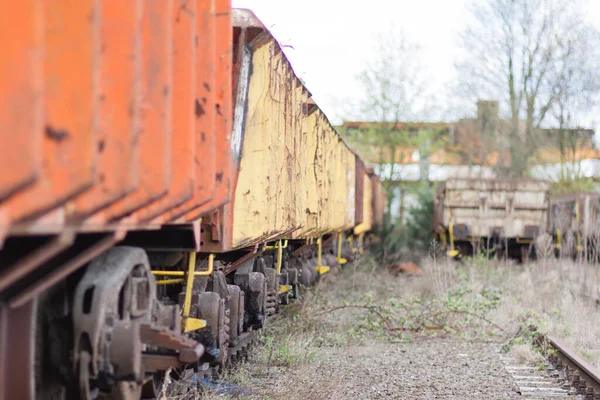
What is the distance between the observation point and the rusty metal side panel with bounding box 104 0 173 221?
2.68 metres

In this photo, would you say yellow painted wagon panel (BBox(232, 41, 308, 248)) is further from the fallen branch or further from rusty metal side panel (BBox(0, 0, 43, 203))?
rusty metal side panel (BBox(0, 0, 43, 203))

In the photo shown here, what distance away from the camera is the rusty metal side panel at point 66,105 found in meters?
1.94

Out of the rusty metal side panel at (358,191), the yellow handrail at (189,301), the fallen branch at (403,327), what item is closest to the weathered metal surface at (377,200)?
the rusty metal side panel at (358,191)

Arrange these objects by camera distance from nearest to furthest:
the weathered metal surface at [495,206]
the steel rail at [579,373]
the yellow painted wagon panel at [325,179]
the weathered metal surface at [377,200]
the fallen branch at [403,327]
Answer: the steel rail at [579,373] → the yellow painted wagon panel at [325,179] → the fallen branch at [403,327] → the weathered metal surface at [495,206] → the weathered metal surface at [377,200]

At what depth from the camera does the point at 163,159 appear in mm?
2844

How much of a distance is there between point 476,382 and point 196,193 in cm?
446

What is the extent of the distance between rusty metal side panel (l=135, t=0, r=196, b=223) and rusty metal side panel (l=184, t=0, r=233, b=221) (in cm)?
63

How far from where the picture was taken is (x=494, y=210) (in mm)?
18312

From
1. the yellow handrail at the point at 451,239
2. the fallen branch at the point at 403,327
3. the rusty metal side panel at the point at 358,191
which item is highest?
the rusty metal side panel at the point at 358,191

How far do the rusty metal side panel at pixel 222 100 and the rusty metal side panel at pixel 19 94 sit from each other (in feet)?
7.11

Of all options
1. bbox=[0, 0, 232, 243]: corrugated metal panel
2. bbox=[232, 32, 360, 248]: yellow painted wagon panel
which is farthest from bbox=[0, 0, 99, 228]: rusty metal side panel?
bbox=[232, 32, 360, 248]: yellow painted wagon panel

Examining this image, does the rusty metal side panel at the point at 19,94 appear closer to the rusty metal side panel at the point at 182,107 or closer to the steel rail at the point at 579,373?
the rusty metal side panel at the point at 182,107

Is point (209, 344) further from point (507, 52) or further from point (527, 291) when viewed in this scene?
point (507, 52)

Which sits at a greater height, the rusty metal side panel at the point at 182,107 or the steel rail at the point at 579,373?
the rusty metal side panel at the point at 182,107
